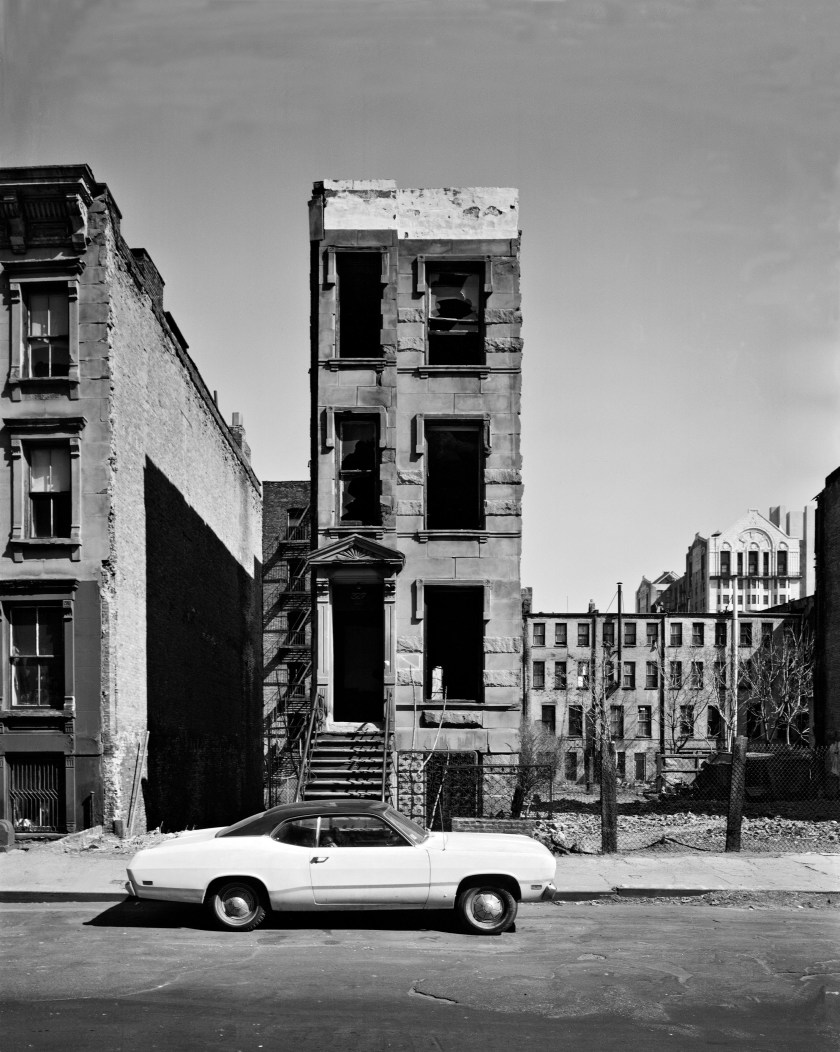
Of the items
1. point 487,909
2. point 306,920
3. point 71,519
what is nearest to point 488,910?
point 487,909

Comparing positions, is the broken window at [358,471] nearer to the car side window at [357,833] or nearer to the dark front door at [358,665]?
the dark front door at [358,665]

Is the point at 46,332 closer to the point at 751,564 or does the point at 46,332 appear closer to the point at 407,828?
the point at 407,828

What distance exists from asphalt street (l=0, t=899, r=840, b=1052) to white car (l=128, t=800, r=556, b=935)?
0.31 m

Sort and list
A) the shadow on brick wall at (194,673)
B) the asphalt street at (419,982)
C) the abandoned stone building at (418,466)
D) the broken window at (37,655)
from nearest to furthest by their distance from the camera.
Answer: the asphalt street at (419,982)
the broken window at (37,655)
the abandoned stone building at (418,466)
the shadow on brick wall at (194,673)

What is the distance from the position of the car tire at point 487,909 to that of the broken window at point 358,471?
473 inches

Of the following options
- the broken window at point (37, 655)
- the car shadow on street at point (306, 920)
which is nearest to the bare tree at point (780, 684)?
the broken window at point (37, 655)

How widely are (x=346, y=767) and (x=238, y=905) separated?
9.01 metres

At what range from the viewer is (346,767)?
20.0m

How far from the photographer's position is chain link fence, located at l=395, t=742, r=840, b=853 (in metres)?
17.7

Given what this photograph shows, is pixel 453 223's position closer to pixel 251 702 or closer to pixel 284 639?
pixel 251 702

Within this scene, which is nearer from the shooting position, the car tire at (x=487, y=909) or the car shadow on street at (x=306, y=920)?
the car tire at (x=487, y=909)

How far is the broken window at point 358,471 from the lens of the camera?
2241 centimetres

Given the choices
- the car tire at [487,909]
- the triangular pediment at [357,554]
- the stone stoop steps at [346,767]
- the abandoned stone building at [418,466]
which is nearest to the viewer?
the car tire at [487,909]

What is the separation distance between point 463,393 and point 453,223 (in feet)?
12.7
